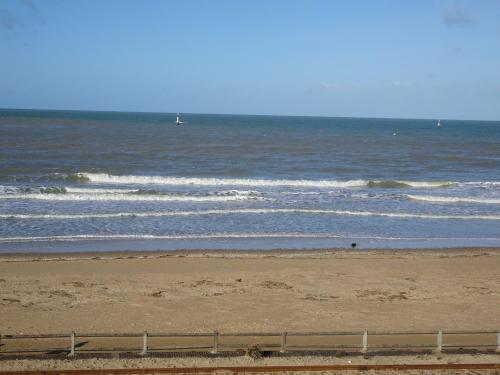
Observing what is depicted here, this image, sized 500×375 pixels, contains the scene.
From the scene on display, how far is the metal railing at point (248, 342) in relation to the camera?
10.7 meters

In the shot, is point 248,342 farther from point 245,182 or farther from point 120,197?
point 245,182

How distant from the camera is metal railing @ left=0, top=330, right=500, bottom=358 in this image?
422 inches

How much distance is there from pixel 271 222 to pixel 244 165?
69.5 feet

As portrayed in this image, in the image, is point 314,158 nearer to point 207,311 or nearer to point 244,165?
point 244,165

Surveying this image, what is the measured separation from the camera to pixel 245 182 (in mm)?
37188

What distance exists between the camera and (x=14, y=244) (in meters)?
20.1

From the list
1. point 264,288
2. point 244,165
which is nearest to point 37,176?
point 244,165

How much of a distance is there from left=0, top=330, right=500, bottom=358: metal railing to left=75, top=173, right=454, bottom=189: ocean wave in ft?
81.2

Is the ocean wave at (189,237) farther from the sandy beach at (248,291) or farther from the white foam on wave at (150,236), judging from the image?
the sandy beach at (248,291)

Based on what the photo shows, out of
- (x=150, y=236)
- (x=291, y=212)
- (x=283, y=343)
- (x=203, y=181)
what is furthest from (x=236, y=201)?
Result: (x=283, y=343)

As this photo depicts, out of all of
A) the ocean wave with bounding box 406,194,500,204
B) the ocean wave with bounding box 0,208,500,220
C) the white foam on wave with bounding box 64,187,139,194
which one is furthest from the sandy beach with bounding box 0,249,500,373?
the white foam on wave with bounding box 64,187,139,194

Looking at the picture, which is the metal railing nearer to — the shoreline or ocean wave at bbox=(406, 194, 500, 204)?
the shoreline

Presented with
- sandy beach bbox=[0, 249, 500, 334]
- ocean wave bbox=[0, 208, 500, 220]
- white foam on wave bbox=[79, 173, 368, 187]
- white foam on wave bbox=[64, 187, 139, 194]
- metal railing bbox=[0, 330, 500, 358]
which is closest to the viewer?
metal railing bbox=[0, 330, 500, 358]

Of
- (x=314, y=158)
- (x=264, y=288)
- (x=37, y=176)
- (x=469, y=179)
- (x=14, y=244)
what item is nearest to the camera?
(x=264, y=288)
